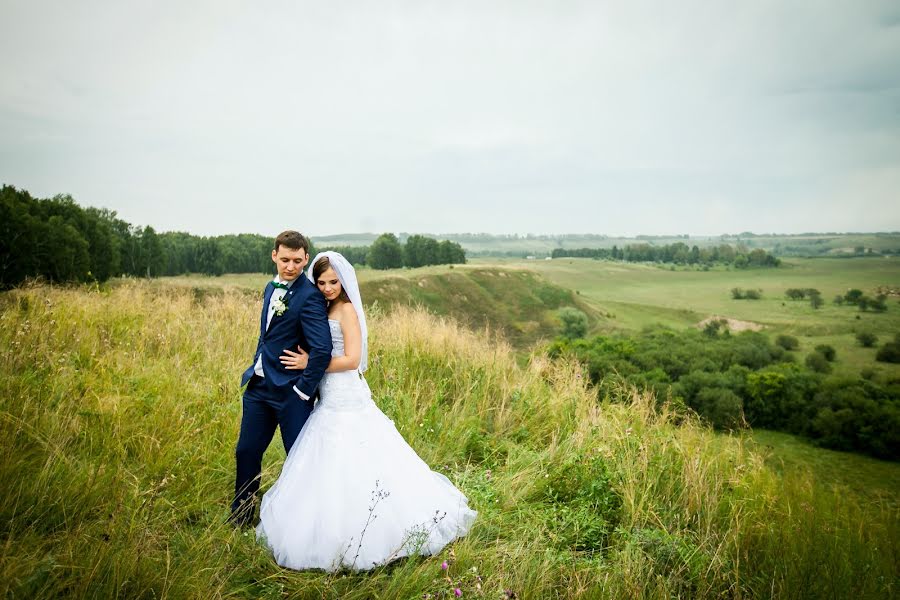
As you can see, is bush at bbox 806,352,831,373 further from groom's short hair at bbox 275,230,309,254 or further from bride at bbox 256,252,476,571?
groom's short hair at bbox 275,230,309,254

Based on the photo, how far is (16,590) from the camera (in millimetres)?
1978

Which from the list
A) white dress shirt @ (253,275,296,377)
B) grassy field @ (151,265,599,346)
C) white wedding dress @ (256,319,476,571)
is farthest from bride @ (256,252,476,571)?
grassy field @ (151,265,599,346)

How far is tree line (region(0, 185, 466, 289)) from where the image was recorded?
28766 millimetres

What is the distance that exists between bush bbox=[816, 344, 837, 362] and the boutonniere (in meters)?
66.1

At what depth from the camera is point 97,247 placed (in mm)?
45750

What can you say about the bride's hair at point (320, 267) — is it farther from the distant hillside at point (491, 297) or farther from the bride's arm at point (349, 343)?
the distant hillside at point (491, 297)

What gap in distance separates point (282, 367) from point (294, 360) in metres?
0.15

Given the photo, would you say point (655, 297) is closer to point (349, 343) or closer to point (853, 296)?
point (853, 296)

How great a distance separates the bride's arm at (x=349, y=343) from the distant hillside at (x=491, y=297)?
184ft

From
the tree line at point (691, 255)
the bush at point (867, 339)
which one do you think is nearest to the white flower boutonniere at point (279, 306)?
the bush at point (867, 339)

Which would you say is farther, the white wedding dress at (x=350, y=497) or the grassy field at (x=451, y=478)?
the white wedding dress at (x=350, y=497)

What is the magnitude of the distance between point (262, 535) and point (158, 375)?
125 inches

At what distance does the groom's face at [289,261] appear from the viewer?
3.16m

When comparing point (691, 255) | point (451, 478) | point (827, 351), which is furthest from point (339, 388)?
point (691, 255)
